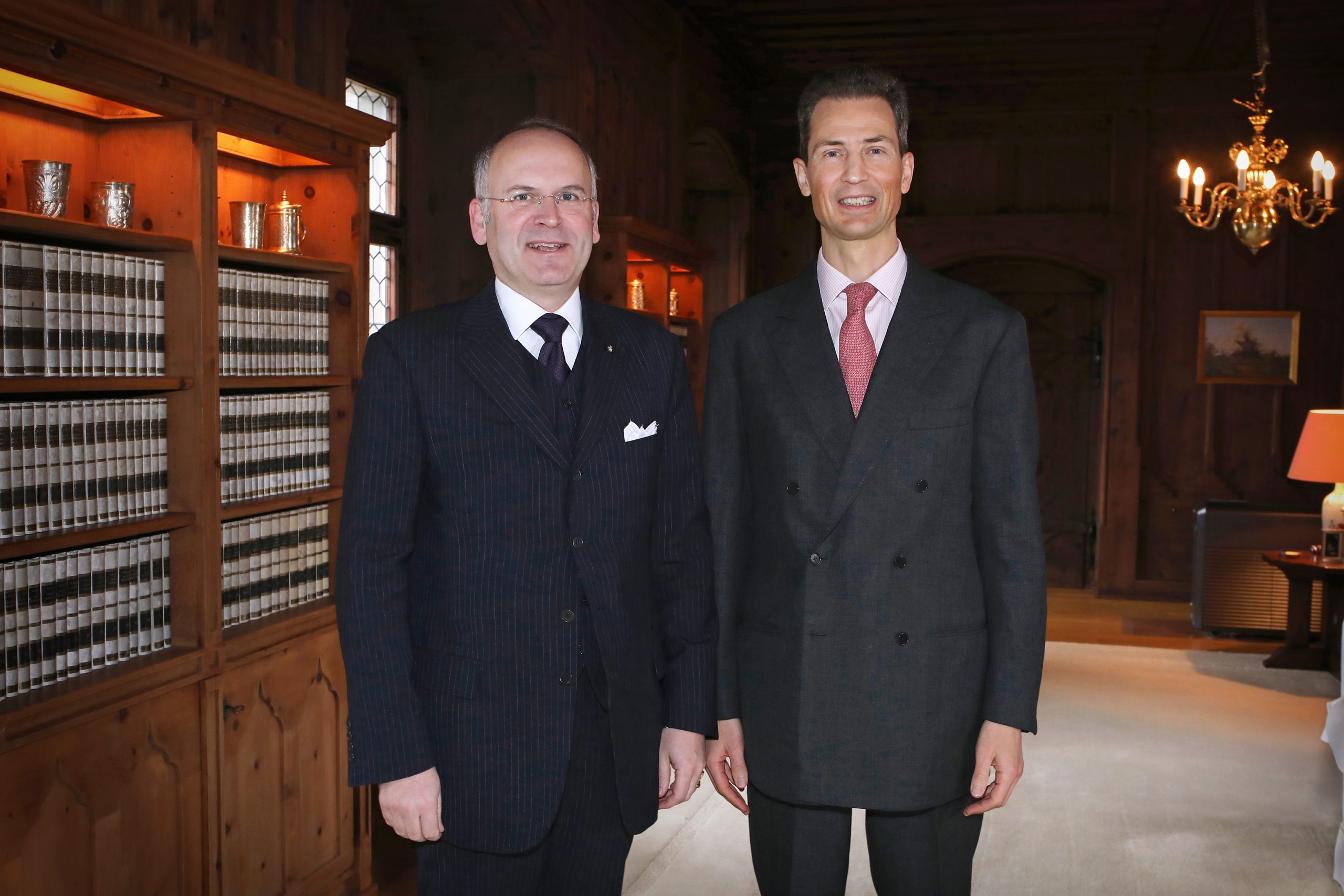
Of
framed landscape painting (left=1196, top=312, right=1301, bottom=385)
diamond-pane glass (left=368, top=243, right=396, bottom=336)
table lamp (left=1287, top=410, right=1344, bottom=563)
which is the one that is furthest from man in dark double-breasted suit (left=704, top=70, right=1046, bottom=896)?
framed landscape painting (left=1196, top=312, right=1301, bottom=385)

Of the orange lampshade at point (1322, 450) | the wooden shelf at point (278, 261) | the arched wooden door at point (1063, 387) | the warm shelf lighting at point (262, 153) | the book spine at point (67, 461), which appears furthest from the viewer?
the arched wooden door at point (1063, 387)

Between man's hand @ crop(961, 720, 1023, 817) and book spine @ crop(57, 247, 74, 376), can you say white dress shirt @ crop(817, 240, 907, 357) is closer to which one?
man's hand @ crop(961, 720, 1023, 817)

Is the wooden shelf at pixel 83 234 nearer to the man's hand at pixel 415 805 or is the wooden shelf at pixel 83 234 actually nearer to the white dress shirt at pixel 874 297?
the man's hand at pixel 415 805

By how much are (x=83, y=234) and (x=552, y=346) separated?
4.18ft

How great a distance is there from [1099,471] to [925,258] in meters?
2.10

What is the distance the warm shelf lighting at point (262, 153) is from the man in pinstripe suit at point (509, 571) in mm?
1527

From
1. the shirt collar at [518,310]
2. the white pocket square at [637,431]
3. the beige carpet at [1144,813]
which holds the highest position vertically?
the shirt collar at [518,310]

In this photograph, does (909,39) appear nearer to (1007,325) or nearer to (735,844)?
(735,844)

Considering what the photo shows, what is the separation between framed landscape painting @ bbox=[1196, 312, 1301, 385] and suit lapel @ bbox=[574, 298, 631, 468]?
758cm

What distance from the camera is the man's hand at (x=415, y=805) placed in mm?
1729

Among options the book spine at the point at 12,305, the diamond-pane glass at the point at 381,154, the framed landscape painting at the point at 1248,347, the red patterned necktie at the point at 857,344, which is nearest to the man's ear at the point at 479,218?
the red patterned necktie at the point at 857,344

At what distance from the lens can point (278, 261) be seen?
3.15 m

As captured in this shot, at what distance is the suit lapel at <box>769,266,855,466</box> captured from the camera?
6.21 ft

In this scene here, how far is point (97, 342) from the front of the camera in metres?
2.61
